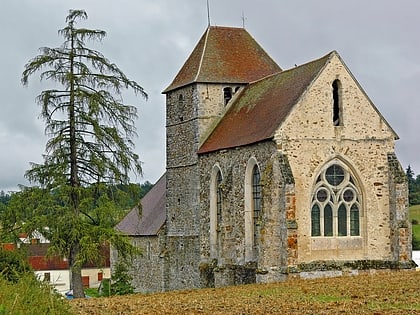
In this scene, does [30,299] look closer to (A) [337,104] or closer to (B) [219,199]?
(A) [337,104]

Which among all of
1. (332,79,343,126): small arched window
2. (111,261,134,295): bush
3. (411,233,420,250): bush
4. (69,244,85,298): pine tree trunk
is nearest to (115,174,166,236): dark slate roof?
(111,261,134,295): bush

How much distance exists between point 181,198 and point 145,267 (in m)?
5.41

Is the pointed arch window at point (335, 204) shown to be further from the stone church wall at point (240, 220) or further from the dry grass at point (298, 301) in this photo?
the dry grass at point (298, 301)

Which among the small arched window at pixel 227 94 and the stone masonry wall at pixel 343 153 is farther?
the small arched window at pixel 227 94

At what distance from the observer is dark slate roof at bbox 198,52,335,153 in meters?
31.5

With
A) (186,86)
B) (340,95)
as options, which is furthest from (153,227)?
(340,95)

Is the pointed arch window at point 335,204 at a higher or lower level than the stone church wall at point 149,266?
higher

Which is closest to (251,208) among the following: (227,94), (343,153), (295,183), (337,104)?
(295,183)

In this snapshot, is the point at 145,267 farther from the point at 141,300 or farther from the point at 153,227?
the point at 141,300

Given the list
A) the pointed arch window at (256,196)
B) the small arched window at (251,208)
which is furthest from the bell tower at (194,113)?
the pointed arch window at (256,196)

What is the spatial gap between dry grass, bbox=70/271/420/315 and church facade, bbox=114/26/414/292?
16.3ft

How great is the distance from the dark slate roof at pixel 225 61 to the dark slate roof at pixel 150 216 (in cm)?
655

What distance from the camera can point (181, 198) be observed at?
38.7m

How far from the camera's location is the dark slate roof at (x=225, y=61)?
124ft
